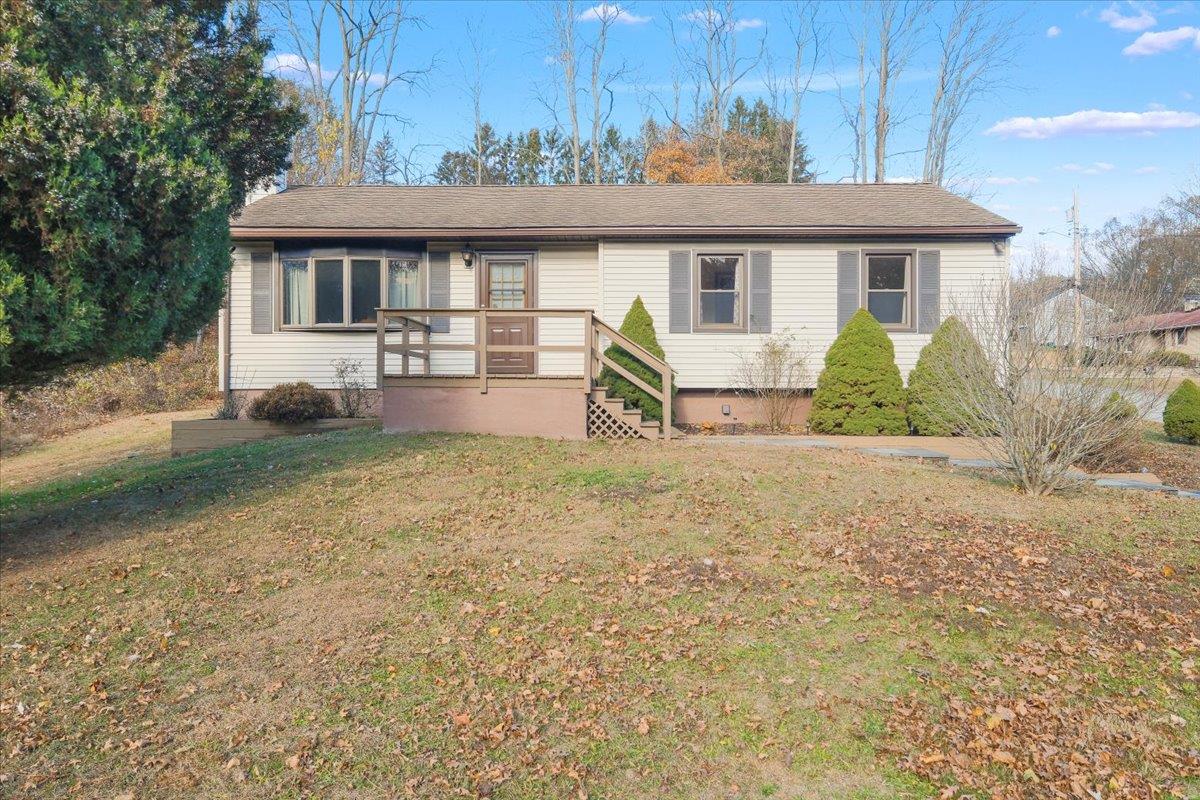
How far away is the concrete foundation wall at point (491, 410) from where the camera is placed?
1000 cm

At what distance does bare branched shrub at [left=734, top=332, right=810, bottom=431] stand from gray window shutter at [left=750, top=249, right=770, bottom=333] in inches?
11.0

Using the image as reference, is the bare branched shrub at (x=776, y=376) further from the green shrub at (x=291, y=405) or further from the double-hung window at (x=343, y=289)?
the green shrub at (x=291, y=405)

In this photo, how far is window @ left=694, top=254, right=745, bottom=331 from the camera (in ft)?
40.2

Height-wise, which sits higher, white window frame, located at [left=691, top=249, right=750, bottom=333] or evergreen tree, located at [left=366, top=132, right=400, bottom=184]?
evergreen tree, located at [left=366, top=132, right=400, bottom=184]

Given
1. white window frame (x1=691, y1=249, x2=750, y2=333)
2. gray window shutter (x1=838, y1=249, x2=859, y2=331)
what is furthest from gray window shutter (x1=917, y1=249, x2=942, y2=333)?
white window frame (x1=691, y1=249, x2=750, y2=333)

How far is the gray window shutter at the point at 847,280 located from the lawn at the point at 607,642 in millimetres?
5281

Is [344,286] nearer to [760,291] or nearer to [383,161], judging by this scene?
[760,291]

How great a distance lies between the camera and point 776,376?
1197 cm

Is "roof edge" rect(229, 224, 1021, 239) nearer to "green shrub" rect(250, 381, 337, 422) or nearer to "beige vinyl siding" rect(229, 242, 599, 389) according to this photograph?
"beige vinyl siding" rect(229, 242, 599, 389)

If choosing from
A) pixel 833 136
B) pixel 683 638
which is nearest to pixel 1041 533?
pixel 683 638

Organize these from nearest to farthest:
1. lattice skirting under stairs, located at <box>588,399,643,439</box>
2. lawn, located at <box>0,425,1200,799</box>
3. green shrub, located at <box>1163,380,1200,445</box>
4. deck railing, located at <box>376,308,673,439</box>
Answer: lawn, located at <box>0,425,1200,799</box>, deck railing, located at <box>376,308,673,439</box>, lattice skirting under stairs, located at <box>588,399,643,439</box>, green shrub, located at <box>1163,380,1200,445</box>

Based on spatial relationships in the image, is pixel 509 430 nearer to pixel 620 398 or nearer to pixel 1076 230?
pixel 620 398

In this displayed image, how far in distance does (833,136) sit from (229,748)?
2840cm

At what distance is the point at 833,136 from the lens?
27750 millimetres
